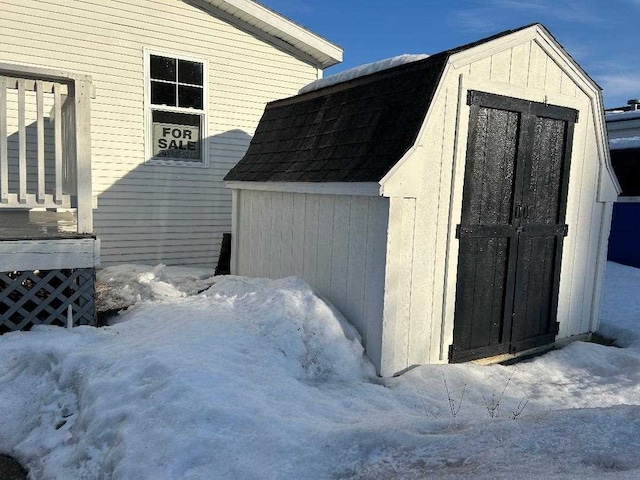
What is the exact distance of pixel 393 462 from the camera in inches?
88.0

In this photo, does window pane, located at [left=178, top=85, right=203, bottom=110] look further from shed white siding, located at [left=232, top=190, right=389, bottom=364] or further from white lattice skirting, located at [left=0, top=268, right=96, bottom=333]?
white lattice skirting, located at [left=0, top=268, right=96, bottom=333]

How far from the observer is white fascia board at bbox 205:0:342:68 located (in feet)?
28.7

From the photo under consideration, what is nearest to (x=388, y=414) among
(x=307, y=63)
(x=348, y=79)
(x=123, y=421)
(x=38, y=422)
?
(x=123, y=421)

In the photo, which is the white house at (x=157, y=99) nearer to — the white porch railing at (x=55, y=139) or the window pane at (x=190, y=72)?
the window pane at (x=190, y=72)

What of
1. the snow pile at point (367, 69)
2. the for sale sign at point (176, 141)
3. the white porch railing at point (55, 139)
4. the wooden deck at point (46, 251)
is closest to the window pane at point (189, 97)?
the for sale sign at point (176, 141)

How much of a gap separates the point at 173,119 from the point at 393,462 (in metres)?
7.89

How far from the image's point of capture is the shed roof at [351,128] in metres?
4.41

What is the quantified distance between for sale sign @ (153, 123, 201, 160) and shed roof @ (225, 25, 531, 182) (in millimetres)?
2578

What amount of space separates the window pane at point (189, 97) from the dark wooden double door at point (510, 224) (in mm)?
5783

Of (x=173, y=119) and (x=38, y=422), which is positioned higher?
(x=173, y=119)

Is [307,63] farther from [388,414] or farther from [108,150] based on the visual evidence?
[388,414]

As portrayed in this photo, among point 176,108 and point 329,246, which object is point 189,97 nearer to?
point 176,108

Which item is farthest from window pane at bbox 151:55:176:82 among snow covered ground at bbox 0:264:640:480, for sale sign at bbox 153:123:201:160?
snow covered ground at bbox 0:264:640:480

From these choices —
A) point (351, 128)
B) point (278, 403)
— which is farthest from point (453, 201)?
point (278, 403)
